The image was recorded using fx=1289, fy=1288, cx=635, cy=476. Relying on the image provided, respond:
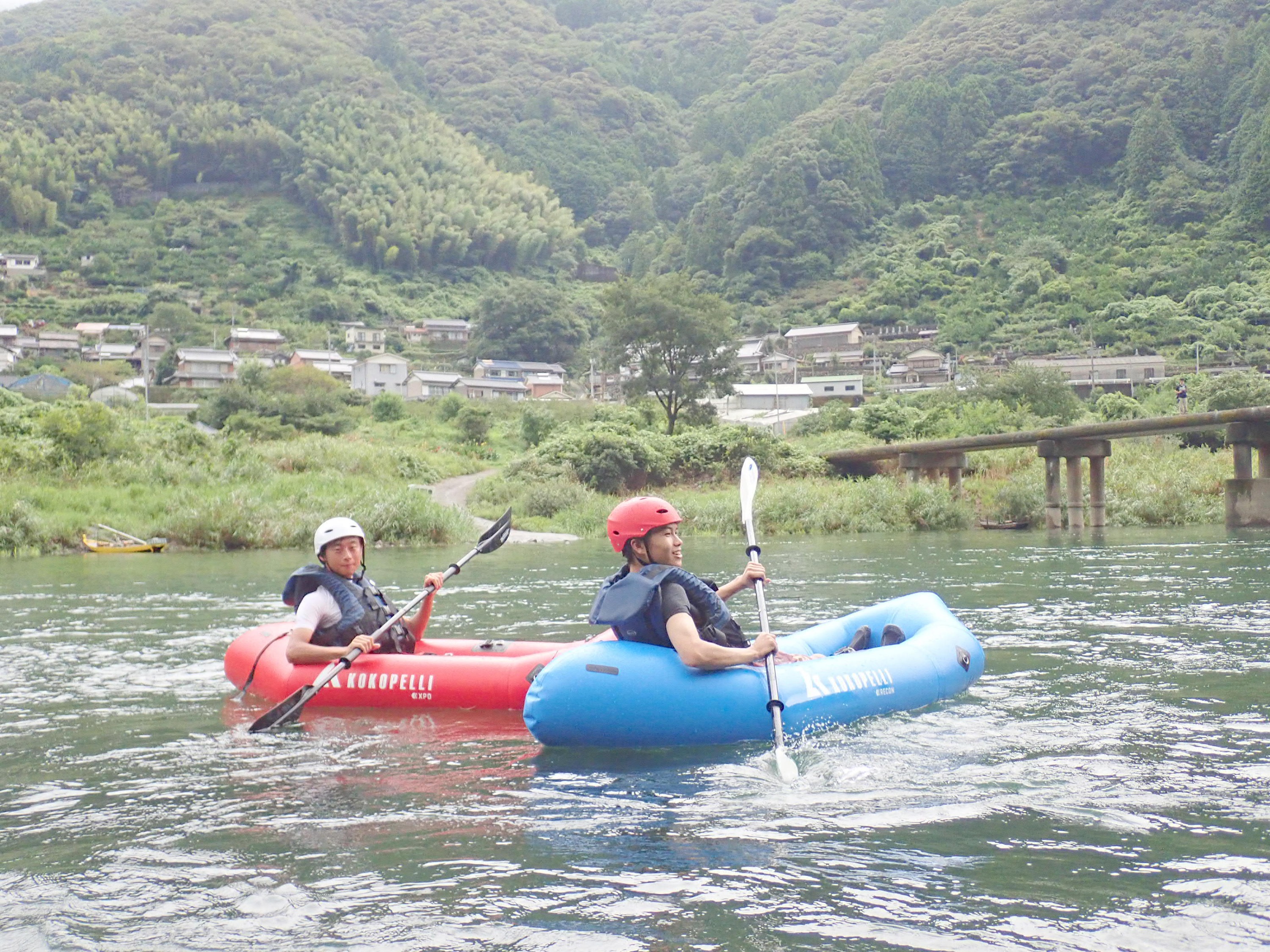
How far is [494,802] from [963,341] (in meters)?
70.2

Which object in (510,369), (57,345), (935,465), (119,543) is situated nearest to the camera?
(119,543)

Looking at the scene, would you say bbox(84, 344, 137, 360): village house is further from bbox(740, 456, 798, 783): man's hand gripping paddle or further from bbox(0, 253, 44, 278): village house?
bbox(740, 456, 798, 783): man's hand gripping paddle

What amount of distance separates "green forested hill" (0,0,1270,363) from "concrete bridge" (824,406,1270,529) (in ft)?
117

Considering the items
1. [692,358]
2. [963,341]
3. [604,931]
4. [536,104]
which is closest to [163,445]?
[692,358]

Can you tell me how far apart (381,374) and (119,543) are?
56467 mm

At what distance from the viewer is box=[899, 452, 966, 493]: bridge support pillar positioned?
29016mm

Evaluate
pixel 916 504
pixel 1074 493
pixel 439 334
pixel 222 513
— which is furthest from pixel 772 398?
pixel 222 513

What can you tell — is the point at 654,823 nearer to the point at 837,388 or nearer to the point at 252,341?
the point at 837,388

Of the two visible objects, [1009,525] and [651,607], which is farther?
[1009,525]

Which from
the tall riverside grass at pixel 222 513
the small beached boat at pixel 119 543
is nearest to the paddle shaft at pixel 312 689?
the small beached boat at pixel 119 543

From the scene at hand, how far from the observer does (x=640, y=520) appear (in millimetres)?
6324

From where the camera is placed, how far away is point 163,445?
3155 centimetres

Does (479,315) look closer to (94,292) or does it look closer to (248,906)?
(94,292)

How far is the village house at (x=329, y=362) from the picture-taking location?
77.6 meters
